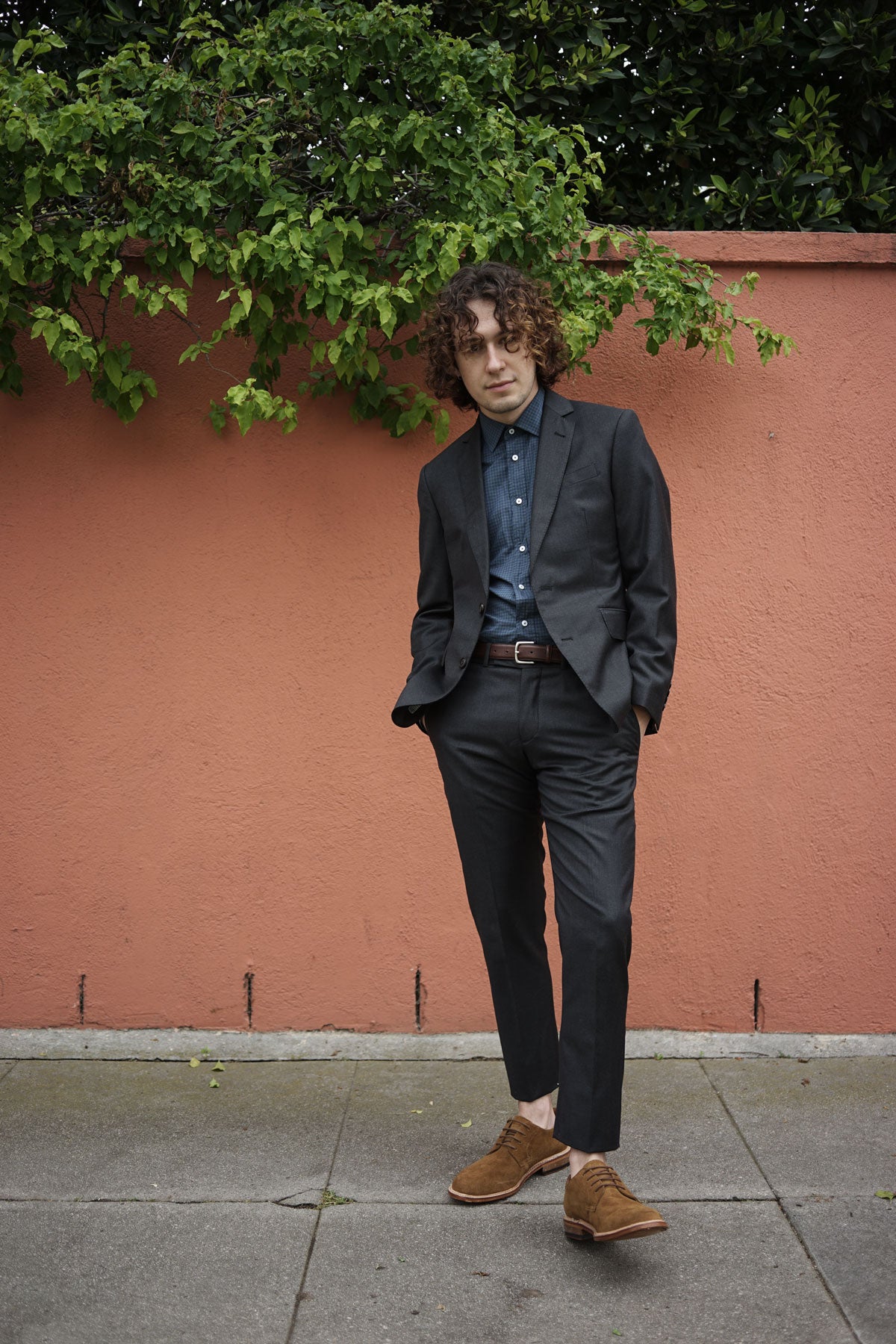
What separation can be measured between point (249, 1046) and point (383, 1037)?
1.32 ft

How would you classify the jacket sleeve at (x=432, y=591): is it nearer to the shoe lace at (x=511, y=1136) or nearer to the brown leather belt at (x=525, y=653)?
the brown leather belt at (x=525, y=653)

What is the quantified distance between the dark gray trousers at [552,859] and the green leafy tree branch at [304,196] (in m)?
1.11

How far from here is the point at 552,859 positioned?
109 inches

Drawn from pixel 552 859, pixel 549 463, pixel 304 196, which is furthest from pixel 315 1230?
pixel 304 196

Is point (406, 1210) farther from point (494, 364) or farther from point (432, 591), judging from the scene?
point (494, 364)

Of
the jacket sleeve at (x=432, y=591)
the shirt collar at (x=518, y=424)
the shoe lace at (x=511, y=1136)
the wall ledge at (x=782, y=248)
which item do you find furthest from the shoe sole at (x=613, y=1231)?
the wall ledge at (x=782, y=248)

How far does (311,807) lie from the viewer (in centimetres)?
378

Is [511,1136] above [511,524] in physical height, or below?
below

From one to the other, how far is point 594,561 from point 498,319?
57 centimetres

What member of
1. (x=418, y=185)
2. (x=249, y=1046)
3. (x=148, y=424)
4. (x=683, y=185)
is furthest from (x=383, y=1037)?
(x=683, y=185)

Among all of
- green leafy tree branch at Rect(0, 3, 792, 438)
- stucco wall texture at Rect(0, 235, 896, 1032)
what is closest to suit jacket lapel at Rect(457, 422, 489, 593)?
green leafy tree branch at Rect(0, 3, 792, 438)

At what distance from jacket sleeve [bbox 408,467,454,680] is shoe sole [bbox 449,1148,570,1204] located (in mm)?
1190

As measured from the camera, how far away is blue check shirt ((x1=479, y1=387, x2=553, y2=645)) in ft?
9.03

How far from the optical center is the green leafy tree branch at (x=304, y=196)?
3.23 meters
